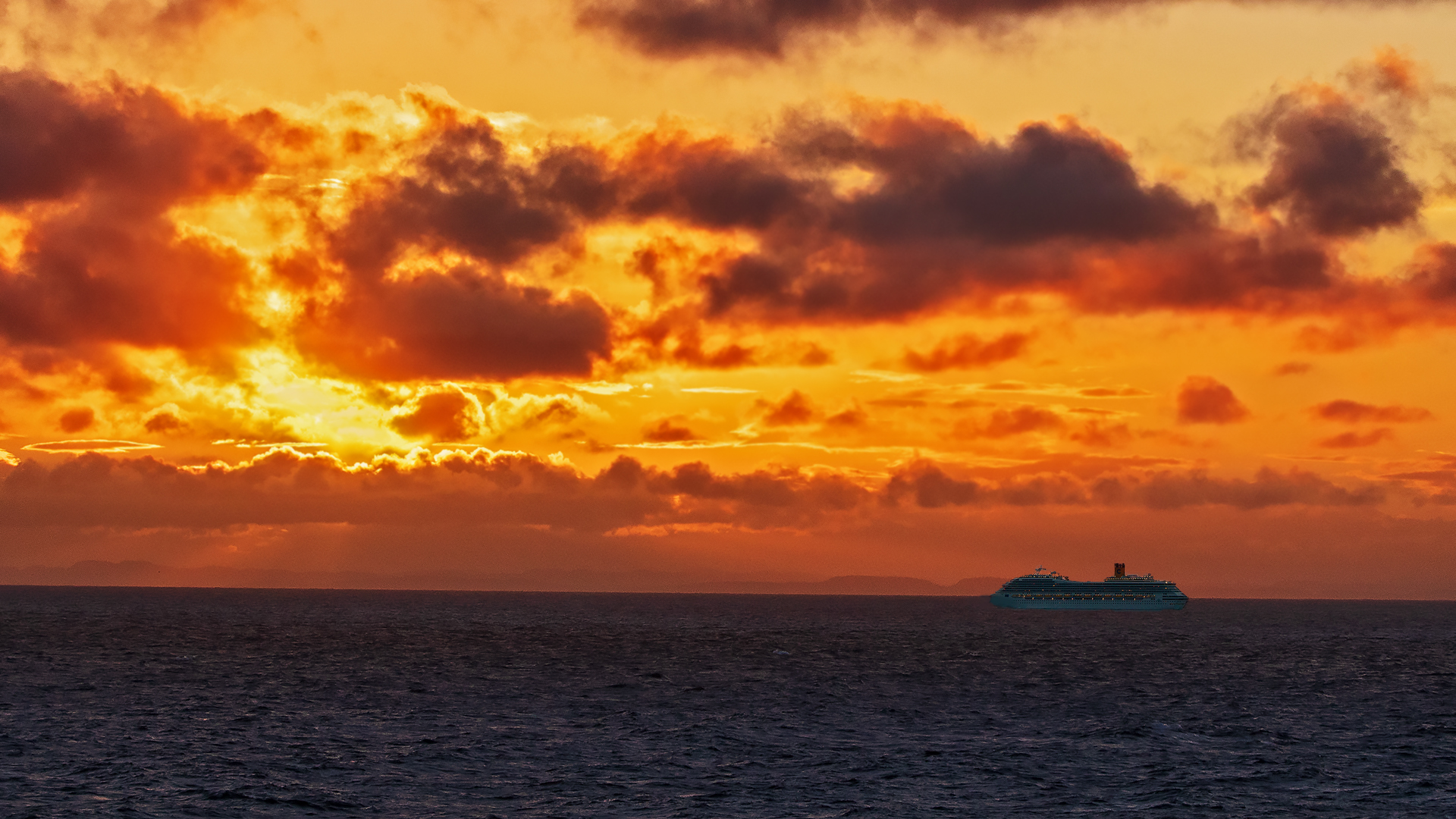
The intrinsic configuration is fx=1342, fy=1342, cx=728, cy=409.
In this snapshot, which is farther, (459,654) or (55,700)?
(459,654)

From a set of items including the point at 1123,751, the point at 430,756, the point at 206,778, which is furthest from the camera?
the point at 1123,751

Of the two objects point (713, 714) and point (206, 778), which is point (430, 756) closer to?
point (206, 778)

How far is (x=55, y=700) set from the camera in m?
94.6

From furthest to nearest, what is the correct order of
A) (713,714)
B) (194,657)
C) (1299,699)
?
1. (194,657)
2. (1299,699)
3. (713,714)

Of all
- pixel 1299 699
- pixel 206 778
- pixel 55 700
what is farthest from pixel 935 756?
pixel 55 700

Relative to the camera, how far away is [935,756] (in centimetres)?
7138

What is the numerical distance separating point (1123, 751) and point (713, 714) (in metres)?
28.0

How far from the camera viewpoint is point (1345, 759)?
241ft

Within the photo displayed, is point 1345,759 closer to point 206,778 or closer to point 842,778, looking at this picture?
point 842,778

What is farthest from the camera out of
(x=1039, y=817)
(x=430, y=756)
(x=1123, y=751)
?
(x=1123, y=751)

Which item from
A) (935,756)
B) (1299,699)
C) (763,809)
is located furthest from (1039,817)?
(1299,699)

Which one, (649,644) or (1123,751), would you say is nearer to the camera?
(1123,751)

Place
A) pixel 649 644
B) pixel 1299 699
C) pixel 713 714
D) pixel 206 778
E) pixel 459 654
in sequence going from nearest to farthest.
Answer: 1. pixel 206 778
2. pixel 713 714
3. pixel 1299 699
4. pixel 459 654
5. pixel 649 644

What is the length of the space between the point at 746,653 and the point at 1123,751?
90142mm
